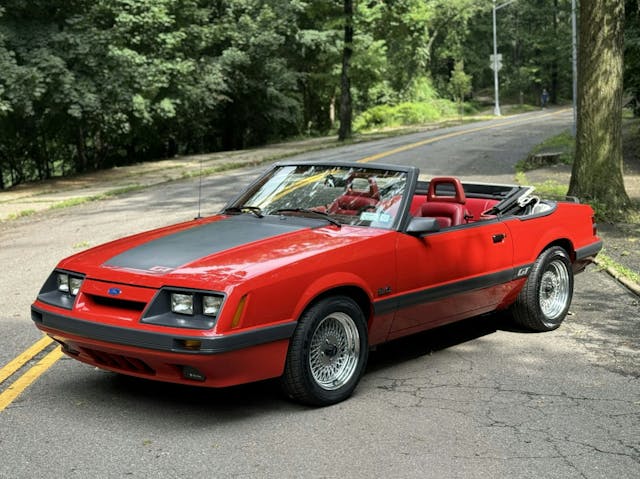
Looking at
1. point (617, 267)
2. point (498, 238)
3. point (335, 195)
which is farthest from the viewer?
point (617, 267)

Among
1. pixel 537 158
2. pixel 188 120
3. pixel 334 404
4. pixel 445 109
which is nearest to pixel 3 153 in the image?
pixel 188 120

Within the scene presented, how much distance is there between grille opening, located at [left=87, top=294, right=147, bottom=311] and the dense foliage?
15.6 meters

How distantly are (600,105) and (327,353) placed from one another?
8721mm

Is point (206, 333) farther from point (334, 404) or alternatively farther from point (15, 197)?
point (15, 197)

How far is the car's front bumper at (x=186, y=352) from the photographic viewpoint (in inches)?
176

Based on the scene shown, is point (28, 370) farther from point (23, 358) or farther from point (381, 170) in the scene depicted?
point (381, 170)

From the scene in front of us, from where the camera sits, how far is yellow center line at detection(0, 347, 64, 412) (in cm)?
521

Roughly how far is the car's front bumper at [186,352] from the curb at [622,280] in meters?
4.71

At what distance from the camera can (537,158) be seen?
21.0 m

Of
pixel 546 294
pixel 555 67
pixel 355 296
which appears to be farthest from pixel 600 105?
pixel 555 67

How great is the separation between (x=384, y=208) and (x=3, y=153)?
83.9 ft

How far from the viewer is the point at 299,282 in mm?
4812

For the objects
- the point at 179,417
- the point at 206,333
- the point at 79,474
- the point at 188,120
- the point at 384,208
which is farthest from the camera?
the point at 188,120

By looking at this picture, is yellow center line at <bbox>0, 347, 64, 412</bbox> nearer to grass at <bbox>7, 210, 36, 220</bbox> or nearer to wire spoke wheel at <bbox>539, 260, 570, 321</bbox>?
wire spoke wheel at <bbox>539, 260, 570, 321</bbox>
